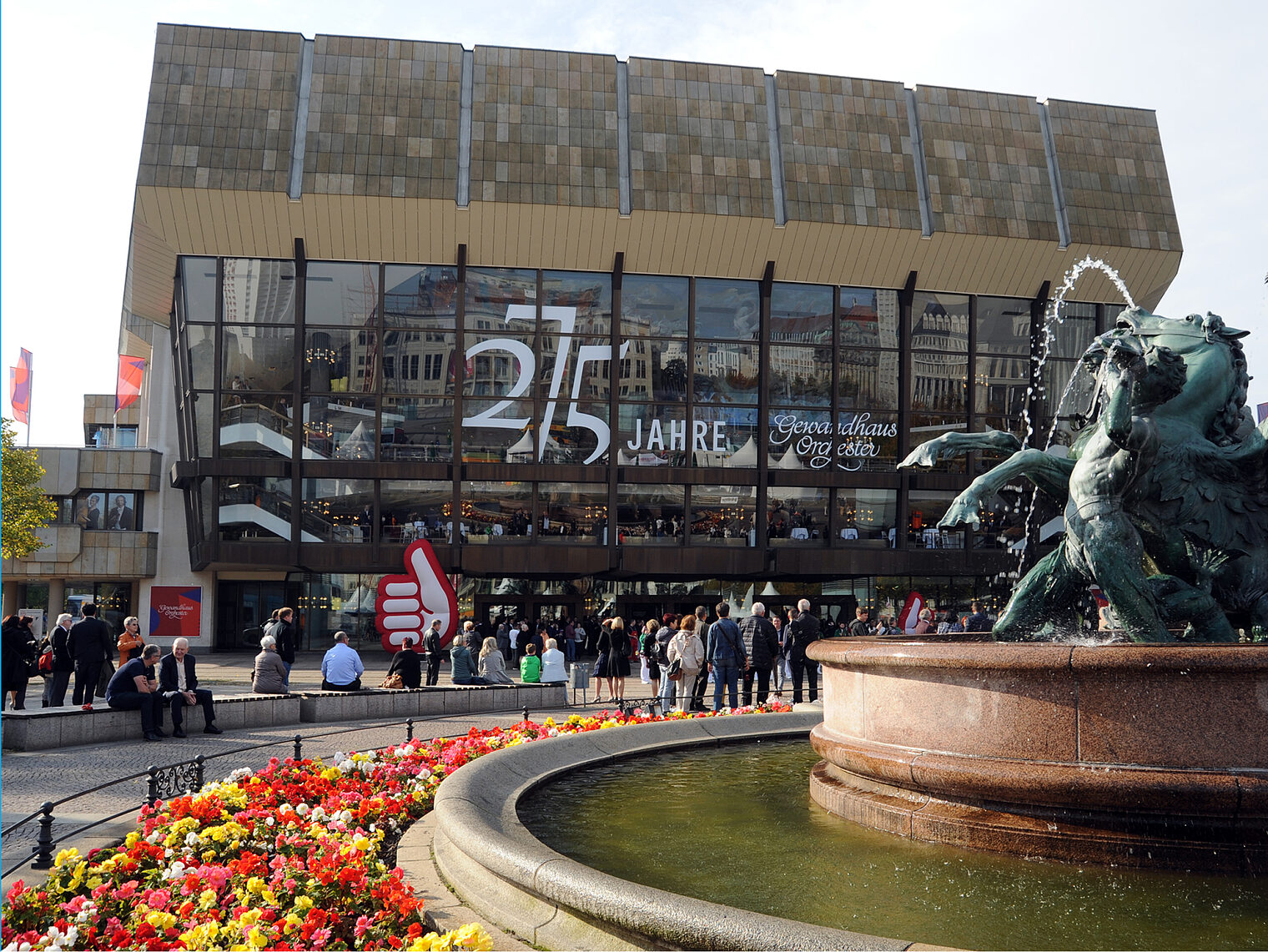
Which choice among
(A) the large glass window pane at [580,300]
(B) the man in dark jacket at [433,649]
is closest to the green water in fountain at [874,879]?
(B) the man in dark jacket at [433,649]

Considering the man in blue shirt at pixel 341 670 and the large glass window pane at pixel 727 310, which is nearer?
the man in blue shirt at pixel 341 670

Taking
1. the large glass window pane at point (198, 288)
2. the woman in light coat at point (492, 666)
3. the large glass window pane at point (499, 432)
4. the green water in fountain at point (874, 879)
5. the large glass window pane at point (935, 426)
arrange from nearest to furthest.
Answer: the green water in fountain at point (874, 879), the woman in light coat at point (492, 666), the large glass window pane at point (198, 288), the large glass window pane at point (499, 432), the large glass window pane at point (935, 426)

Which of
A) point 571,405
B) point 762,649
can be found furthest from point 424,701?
point 571,405

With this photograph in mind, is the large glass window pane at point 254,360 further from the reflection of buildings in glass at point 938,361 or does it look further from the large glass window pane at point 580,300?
the reflection of buildings in glass at point 938,361

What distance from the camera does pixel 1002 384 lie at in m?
39.2

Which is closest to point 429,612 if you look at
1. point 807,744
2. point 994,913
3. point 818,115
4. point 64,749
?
point 64,749

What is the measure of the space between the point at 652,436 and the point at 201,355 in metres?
15.0

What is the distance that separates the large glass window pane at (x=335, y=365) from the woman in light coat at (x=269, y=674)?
2012cm

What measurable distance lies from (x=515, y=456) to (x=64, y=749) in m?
23.6

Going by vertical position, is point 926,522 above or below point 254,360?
below

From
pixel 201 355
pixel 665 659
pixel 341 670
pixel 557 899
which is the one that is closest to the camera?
pixel 557 899

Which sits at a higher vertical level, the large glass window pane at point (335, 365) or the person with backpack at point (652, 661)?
the large glass window pane at point (335, 365)

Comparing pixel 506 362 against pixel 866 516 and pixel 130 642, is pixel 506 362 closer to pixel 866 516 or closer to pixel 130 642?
pixel 866 516

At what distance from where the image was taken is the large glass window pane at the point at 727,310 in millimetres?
37275
